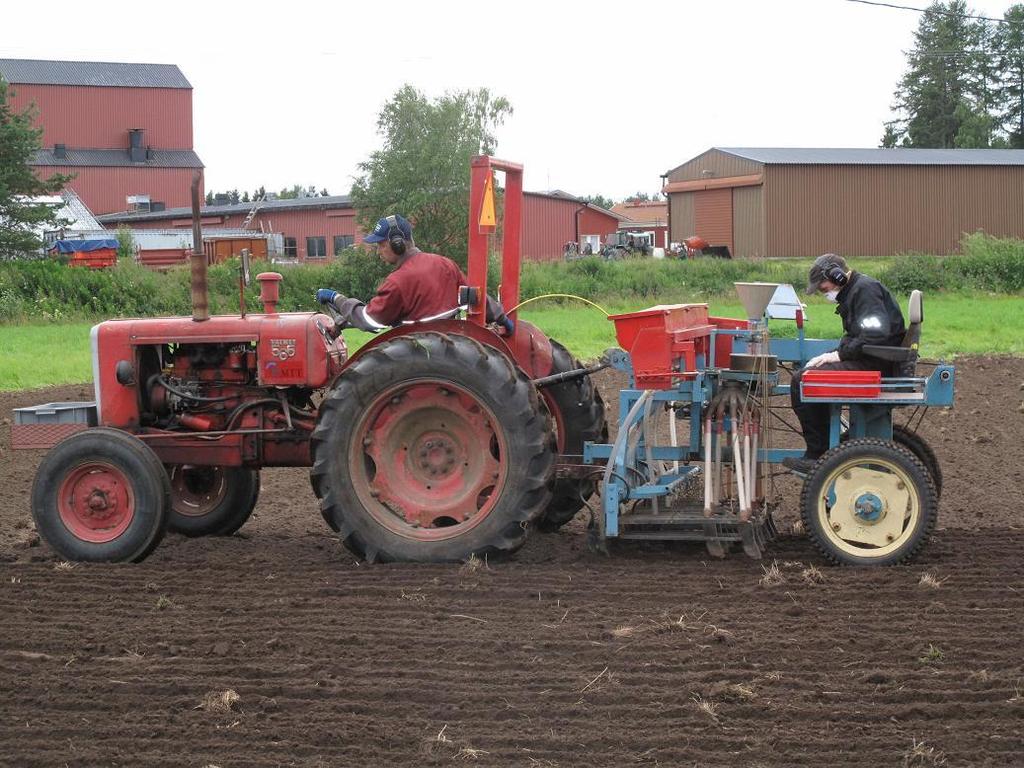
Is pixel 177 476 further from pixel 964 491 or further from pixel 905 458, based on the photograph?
pixel 964 491

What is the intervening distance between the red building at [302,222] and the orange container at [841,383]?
39593 mm

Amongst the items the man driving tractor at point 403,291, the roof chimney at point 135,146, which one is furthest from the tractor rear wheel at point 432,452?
the roof chimney at point 135,146

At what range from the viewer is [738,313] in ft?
83.5

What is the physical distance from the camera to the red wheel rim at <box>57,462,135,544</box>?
6805 millimetres

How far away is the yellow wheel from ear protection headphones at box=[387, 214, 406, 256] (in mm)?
2443

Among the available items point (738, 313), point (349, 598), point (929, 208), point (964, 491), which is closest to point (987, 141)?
point (929, 208)

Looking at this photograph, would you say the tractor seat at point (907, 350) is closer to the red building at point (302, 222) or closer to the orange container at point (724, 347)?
the orange container at point (724, 347)

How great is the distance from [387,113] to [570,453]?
30714 mm

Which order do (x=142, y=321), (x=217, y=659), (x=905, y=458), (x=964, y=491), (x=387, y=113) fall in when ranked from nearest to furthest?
(x=217, y=659), (x=905, y=458), (x=142, y=321), (x=964, y=491), (x=387, y=113)

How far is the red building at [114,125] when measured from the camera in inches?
2231

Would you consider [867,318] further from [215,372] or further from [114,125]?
[114,125]

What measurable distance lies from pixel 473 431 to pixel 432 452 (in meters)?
0.25

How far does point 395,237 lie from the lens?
683 centimetres

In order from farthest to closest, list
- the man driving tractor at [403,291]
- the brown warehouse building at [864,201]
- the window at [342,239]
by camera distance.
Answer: the window at [342,239], the brown warehouse building at [864,201], the man driving tractor at [403,291]
